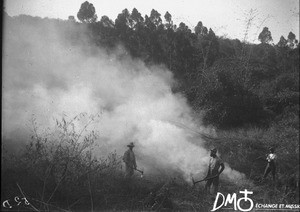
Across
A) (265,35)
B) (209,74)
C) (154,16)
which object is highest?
(265,35)

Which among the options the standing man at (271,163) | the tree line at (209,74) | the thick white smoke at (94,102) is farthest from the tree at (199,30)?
the standing man at (271,163)

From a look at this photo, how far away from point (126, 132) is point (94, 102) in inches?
82.5

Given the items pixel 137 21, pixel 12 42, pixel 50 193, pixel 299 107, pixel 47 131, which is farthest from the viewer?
pixel 137 21

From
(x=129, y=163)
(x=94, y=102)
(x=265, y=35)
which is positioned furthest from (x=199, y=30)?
(x=129, y=163)

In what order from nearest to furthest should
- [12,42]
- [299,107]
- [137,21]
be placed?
[12,42] < [299,107] < [137,21]

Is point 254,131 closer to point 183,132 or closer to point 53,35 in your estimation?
point 183,132

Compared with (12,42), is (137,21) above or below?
above

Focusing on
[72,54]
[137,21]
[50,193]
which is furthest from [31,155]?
[137,21]

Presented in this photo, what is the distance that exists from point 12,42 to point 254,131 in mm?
11130

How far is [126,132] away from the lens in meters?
12.4

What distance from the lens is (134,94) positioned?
15180 mm

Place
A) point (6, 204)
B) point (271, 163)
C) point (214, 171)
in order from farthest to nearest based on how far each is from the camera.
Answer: point (271, 163) < point (214, 171) < point (6, 204)

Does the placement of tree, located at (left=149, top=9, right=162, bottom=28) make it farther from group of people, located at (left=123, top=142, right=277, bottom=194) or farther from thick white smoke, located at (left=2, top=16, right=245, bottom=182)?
group of people, located at (left=123, top=142, right=277, bottom=194)

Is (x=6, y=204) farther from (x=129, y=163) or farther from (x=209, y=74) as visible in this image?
(x=209, y=74)
